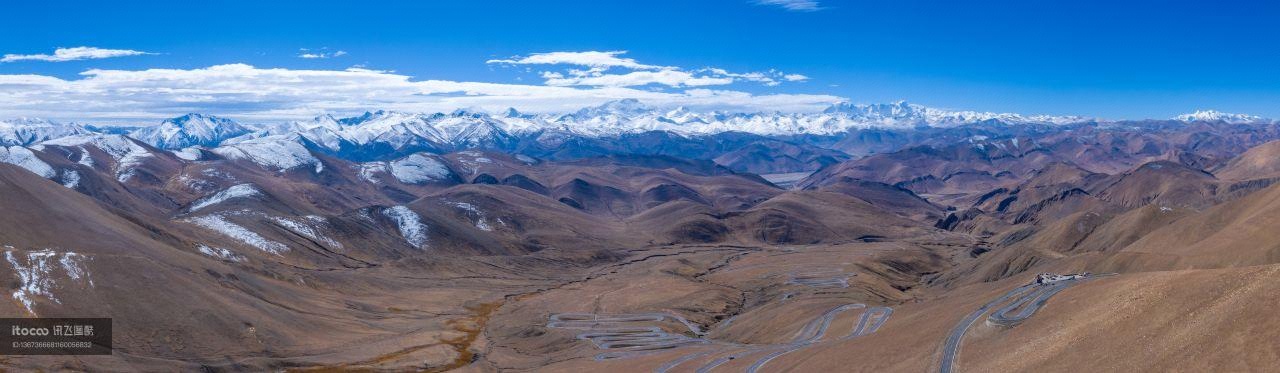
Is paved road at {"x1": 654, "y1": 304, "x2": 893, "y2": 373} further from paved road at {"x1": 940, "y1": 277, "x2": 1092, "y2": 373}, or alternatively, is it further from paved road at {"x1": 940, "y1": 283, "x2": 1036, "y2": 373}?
paved road at {"x1": 940, "y1": 277, "x2": 1092, "y2": 373}

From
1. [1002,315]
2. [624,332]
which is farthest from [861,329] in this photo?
[624,332]

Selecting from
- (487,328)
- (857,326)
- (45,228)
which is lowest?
(487,328)

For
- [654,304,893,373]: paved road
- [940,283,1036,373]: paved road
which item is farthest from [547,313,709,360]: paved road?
[940,283,1036,373]: paved road

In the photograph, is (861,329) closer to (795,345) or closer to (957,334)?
(795,345)

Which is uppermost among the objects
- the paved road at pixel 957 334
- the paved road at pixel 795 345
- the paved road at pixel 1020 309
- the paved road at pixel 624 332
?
the paved road at pixel 1020 309

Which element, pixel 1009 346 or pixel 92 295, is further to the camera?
pixel 92 295

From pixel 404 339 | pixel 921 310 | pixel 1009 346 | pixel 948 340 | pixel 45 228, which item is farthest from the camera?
pixel 45 228

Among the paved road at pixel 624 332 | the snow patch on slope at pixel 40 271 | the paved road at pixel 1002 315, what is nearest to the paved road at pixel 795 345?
the paved road at pixel 624 332

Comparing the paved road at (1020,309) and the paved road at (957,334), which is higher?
the paved road at (1020,309)

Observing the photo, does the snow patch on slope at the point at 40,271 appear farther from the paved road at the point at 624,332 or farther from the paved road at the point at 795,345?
the paved road at the point at 795,345

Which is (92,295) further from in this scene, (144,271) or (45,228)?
(45,228)

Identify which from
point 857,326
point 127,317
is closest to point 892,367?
point 857,326
